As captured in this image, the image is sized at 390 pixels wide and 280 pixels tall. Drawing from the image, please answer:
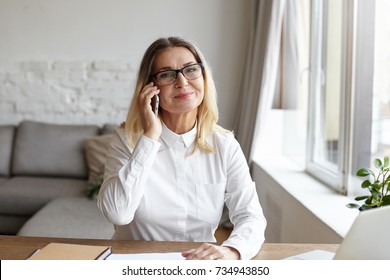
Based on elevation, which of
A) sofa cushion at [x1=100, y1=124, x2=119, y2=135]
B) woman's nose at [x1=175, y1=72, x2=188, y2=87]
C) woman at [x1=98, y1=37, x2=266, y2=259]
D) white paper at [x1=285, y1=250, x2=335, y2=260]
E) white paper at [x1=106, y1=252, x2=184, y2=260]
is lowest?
sofa cushion at [x1=100, y1=124, x2=119, y2=135]

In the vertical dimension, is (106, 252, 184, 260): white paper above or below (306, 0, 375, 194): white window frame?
below

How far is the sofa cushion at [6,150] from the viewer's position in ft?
14.5

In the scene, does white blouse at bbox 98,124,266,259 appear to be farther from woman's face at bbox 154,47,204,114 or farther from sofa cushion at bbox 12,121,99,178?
sofa cushion at bbox 12,121,99,178

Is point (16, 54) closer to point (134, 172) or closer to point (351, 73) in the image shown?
point (351, 73)

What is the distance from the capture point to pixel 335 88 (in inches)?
126

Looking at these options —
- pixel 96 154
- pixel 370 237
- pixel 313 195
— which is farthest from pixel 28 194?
pixel 370 237

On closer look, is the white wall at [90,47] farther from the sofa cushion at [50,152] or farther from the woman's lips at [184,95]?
the woman's lips at [184,95]

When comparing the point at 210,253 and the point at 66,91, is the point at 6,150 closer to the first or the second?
the point at 66,91

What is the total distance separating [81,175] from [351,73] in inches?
95.9

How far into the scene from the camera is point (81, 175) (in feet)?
14.3

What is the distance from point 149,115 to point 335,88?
5.67ft

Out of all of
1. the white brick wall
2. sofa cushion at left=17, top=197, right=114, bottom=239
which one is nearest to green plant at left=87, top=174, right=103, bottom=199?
sofa cushion at left=17, top=197, right=114, bottom=239

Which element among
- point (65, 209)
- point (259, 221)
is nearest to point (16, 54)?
point (65, 209)

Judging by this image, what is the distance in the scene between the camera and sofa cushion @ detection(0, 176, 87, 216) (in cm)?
387
